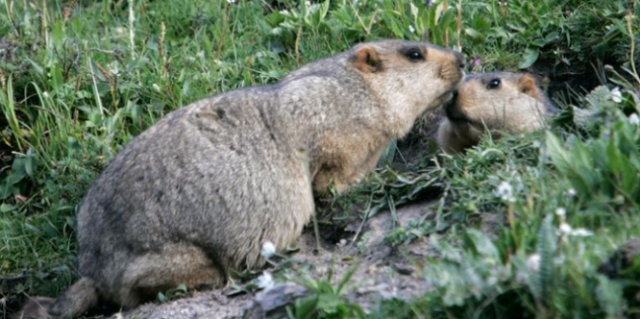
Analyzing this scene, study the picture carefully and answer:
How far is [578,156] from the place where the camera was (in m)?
5.05

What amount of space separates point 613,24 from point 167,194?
3.39 meters

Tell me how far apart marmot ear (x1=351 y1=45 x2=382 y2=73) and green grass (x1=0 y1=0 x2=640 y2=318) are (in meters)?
0.66

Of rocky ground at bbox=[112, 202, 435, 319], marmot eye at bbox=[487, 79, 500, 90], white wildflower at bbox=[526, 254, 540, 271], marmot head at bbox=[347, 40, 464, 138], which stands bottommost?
rocky ground at bbox=[112, 202, 435, 319]

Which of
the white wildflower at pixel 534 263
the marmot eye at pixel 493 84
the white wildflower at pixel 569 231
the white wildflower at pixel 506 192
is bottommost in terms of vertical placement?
the marmot eye at pixel 493 84

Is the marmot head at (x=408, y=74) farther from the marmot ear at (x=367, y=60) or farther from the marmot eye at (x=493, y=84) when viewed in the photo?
the marmot eye at (x=493, y=84)

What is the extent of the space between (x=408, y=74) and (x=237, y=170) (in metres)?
1.29

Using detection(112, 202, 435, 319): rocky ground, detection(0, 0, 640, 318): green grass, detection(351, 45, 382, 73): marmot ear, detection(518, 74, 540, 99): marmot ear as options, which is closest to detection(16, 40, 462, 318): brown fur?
detection(351, 45, 382, 73): marmot ear

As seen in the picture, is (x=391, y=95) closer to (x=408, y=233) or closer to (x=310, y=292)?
(x=408, y=233)

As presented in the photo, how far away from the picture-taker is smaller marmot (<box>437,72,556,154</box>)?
6984 mm

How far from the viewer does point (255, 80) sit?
26.3 feet

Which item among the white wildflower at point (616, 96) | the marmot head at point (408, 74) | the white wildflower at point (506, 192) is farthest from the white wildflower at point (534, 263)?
the marmot head at point (408, 74)

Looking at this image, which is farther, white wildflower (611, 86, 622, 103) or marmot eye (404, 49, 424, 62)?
marmot eye (404, 49, 424, 62)

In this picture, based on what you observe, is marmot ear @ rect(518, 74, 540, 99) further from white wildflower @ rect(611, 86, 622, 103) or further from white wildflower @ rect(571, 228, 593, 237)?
white wildflower @ rect(571, 228, 593, 237)

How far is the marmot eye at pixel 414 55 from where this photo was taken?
6.78 m
